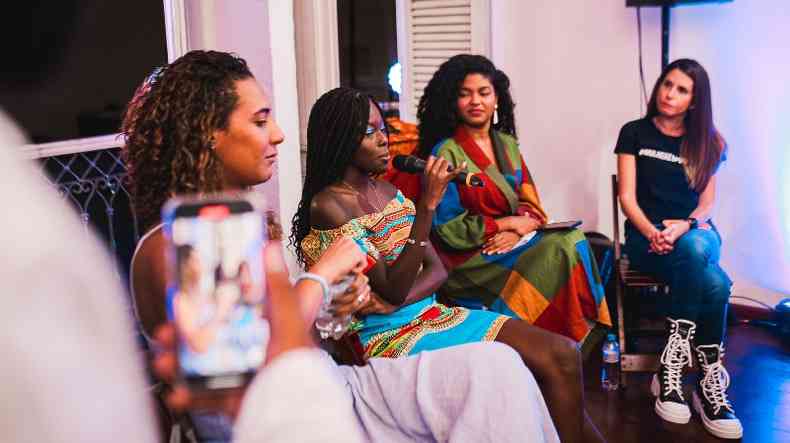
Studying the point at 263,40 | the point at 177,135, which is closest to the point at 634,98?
the point at 263,40

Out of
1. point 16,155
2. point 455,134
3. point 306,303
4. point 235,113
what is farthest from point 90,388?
point 455,134

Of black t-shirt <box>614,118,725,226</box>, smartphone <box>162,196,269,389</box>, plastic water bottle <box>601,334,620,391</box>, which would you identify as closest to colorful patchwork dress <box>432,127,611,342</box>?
plastic water bottle <box>601,334,620,391</box>

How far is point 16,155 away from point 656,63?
12.4 ft

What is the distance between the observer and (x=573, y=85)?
4.03 m

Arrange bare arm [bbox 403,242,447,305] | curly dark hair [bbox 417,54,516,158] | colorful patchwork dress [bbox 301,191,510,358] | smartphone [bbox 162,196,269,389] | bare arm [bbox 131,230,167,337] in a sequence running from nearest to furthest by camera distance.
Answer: smartphone [bbox 162,196,269,389] < bare arm [bbox 131,230,167,337] < colorful patchwork dress [bbox 301,191,510,358] < bare arm [bbox 403,242,447,305] < curly dark hair [bbox 417,54,516,158]

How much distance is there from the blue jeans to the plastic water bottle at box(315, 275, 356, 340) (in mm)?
1798

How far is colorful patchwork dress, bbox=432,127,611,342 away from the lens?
107 inches

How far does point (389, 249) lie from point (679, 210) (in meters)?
1.59

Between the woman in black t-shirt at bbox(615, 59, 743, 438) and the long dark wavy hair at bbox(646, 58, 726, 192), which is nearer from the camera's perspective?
the woman in black t-shirt at bbox(615, 59, 743, 438)

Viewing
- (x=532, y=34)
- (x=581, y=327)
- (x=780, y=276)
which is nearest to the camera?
(x=581, y=327)

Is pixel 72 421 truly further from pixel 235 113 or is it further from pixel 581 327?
pixel 581 327

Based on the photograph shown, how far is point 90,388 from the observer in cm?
47

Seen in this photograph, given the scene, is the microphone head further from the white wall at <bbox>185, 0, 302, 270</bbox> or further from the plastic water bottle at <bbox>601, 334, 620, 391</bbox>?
the plastic water bottle at <bbox>601, 334, 620, 391</bbox>

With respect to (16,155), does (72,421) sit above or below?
below
